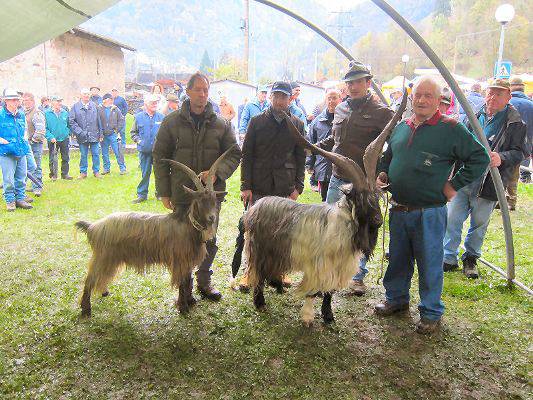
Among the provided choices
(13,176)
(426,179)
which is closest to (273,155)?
(426,179)

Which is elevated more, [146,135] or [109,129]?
[109,129]

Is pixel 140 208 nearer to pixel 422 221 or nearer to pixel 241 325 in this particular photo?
pixel 241 325

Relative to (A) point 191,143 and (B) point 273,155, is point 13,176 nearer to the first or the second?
(A) point 191,143

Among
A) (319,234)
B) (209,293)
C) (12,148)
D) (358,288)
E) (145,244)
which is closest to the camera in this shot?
(319,234)

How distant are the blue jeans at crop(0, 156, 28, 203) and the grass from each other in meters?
3.49

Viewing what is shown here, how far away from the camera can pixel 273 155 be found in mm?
4895

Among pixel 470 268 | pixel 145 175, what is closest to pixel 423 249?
pixel 470 268

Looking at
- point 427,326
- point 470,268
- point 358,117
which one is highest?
point 358,117

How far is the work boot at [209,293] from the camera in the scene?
4816mm

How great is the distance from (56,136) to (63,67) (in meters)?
10.8

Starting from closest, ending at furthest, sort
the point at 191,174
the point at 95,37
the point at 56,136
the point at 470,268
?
the point at 191,174 < the point at 470,268 < the point at 56,136 < the point at 95,37

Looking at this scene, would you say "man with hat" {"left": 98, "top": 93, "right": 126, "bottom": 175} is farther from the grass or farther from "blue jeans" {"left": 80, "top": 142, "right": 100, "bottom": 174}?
the grass

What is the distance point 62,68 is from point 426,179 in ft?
69.5

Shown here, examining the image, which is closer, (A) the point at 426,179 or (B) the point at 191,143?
(A) the point at 426,179
